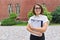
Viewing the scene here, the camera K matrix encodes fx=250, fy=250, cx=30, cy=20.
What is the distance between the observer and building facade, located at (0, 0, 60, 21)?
111 ft

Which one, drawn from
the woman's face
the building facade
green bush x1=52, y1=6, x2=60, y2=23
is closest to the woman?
the woman's face

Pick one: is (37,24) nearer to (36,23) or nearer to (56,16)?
(36,23)

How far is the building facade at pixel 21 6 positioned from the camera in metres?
33.9

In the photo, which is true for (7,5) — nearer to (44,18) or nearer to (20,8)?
(20,8)

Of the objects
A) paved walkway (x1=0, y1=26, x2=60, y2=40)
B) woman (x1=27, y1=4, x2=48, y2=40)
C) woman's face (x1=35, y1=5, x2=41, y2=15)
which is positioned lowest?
paved walkway (x1=0, y1=26, x2=60, y2=40)

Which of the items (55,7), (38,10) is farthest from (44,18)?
(55,7)

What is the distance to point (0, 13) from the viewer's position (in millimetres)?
35375

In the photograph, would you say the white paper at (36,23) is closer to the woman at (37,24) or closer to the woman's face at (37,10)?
the woman at (37,24)

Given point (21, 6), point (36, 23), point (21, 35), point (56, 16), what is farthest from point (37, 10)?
point (21, 6)

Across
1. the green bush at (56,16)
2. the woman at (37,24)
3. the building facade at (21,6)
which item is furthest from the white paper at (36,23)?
the building facade at (21,6)

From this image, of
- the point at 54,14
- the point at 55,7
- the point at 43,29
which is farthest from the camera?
the point at 55,7

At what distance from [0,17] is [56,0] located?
26.7 ft

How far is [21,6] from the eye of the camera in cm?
3472

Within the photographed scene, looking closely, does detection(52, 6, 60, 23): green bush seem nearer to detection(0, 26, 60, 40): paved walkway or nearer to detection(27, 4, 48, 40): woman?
detection(0, 26, 60, 40): paved walkway
